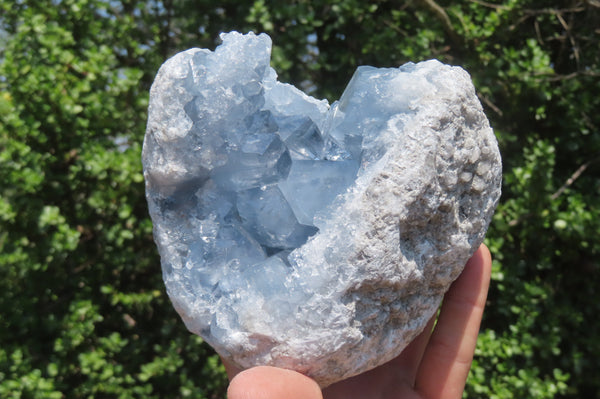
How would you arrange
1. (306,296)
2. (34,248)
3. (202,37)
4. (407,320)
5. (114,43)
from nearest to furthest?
(306,296) → (407,320) → (34,248) → (114,43) → (202,37)

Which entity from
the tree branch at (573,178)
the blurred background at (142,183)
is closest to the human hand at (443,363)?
the blurred background at (142,183)

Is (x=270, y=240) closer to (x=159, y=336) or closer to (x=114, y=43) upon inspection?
(x=159, y=336)

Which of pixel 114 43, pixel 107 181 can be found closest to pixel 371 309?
pixel 107 181

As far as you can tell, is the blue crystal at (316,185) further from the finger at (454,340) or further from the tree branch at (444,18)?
the tree branch at (444,18)

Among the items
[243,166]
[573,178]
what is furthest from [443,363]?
[573,178]

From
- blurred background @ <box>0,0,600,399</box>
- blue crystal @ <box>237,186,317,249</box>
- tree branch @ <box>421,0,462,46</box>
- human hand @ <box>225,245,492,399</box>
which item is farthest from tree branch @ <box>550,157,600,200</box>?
blue crystal @ <box>237,186,317,249</box>
